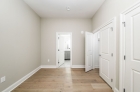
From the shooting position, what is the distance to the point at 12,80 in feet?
6.66

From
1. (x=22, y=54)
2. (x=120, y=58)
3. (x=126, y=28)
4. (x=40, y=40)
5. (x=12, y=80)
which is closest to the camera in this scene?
(x=126, y=28)

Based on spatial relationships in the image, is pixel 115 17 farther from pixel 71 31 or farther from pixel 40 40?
pixel 40 40

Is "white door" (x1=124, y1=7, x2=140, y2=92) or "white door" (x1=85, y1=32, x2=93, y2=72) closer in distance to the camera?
"white door" (x1=124, y1=7, x2=140, y2=92)

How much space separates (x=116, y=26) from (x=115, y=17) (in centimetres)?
24

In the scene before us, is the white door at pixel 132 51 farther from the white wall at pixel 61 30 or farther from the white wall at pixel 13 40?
the white wall at pixel 13 40

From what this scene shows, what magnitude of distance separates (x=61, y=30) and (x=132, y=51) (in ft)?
10.9

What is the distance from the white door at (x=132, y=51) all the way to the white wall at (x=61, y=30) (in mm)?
2596

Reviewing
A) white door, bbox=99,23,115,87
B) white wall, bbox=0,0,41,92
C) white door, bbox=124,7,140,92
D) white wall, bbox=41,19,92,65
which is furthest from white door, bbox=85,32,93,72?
white wall, bbox=0,0,41,92

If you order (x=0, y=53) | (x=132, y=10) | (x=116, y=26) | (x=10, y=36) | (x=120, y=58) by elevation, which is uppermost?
(x=132, y=10)

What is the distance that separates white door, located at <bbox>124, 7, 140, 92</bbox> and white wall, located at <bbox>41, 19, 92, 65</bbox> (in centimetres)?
260

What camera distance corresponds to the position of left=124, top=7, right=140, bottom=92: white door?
1314 mm

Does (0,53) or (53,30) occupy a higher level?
(53,30)

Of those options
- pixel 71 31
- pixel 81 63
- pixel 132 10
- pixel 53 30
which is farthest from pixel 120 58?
pixel 53 30

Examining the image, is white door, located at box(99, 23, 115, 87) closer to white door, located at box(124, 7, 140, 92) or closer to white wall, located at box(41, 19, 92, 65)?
white door, located at box(124, 7, 140, 92)
